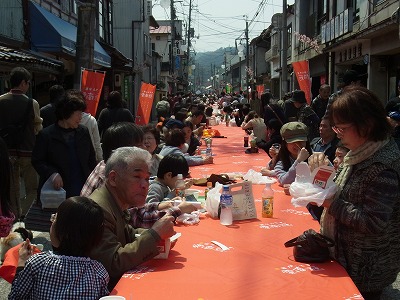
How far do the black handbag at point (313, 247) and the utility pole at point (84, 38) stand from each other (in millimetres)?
6674

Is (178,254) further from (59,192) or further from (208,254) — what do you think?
(59,192)

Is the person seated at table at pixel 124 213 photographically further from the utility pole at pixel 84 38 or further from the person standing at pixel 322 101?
the person standing at pixel 322 101

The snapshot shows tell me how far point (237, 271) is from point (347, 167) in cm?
84

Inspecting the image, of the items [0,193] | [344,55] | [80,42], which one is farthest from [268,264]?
[344,55]

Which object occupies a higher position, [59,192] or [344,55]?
[344,55]

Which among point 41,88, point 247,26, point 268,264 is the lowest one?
point 268,264

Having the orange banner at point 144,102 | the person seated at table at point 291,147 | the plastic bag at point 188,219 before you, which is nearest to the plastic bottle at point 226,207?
the plastic bag at point 188,219

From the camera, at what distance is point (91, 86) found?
830 cm

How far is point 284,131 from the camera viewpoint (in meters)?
5.31

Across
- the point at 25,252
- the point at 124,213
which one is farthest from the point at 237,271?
the point at 25,252

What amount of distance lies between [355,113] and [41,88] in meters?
11.3

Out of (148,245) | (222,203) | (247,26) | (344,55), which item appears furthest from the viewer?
(247,26)

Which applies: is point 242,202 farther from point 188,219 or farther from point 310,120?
point 310,120

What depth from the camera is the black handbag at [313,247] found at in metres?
2.71
